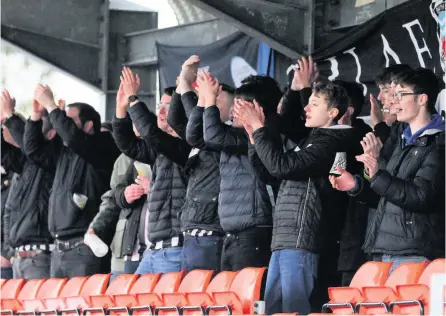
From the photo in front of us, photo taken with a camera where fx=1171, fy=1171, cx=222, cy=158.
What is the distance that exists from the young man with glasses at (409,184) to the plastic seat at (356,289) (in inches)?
13.2

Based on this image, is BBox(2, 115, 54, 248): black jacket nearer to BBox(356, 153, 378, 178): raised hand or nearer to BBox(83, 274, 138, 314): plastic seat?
BBox(83, 274, 138, 314): plastic seat

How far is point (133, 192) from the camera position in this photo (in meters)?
8.58

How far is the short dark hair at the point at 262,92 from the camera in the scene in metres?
7.46

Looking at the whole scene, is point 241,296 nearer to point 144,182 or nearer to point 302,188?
point 302,188

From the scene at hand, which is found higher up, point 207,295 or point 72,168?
point 72,168

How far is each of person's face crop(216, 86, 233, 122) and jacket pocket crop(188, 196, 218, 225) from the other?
23.7 inches

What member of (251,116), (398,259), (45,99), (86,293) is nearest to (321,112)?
(251,116)

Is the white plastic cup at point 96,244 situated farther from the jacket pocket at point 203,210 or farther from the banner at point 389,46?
the banner at point 389,46

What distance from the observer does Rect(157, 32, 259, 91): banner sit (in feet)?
33.7

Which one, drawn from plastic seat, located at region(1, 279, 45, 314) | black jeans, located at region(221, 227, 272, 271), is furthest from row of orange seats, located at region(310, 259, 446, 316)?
plastic seat, located at region(1, 279, 45, 314)

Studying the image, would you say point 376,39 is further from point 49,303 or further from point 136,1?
point 136,1

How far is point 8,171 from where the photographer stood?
10969mm

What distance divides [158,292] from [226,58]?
12.0ft

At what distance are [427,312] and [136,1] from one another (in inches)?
305
